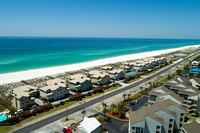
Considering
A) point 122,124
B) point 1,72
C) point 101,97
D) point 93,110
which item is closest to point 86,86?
point 101,97

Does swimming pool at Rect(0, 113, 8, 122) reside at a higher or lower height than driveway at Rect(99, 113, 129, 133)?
lower

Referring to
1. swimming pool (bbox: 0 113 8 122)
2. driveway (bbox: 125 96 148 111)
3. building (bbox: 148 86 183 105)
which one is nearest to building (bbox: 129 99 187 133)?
building (bbox: 148 86 183 105)

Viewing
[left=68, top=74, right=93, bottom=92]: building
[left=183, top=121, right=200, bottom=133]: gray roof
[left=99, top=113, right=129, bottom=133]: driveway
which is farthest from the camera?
[left=68, top=74, right=93, bottom=92]: building

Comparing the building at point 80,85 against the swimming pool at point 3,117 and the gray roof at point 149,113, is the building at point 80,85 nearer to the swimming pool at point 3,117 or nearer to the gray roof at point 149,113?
the swimming pool at point 3,117

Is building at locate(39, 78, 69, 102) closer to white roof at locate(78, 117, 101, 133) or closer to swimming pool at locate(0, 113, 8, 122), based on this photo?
swimming pool at locate(0, 113, 8, 122)

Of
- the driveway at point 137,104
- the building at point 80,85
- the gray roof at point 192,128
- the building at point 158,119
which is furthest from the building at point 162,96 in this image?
the building at point 80,85

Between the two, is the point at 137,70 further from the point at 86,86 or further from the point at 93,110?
the point at 93,110

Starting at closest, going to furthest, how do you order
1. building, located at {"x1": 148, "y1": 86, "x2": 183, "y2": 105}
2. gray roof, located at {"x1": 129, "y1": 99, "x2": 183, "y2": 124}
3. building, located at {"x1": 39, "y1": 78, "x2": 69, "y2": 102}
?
1. gray roof, located at {"x1": 129, "y1": 99, "x2": 183, "y2": 124}
2. building, located at {"x1": 148, "y1": 86, "x2": 183, "y2": 105}
3. building, located at {"x1": 39, "y1": 78, "x2": 69, "y2": 102}

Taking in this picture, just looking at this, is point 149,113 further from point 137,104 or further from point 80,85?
point 80,85

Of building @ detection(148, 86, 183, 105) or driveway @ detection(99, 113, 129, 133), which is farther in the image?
building @ detection(148, 86, 183, 105)
